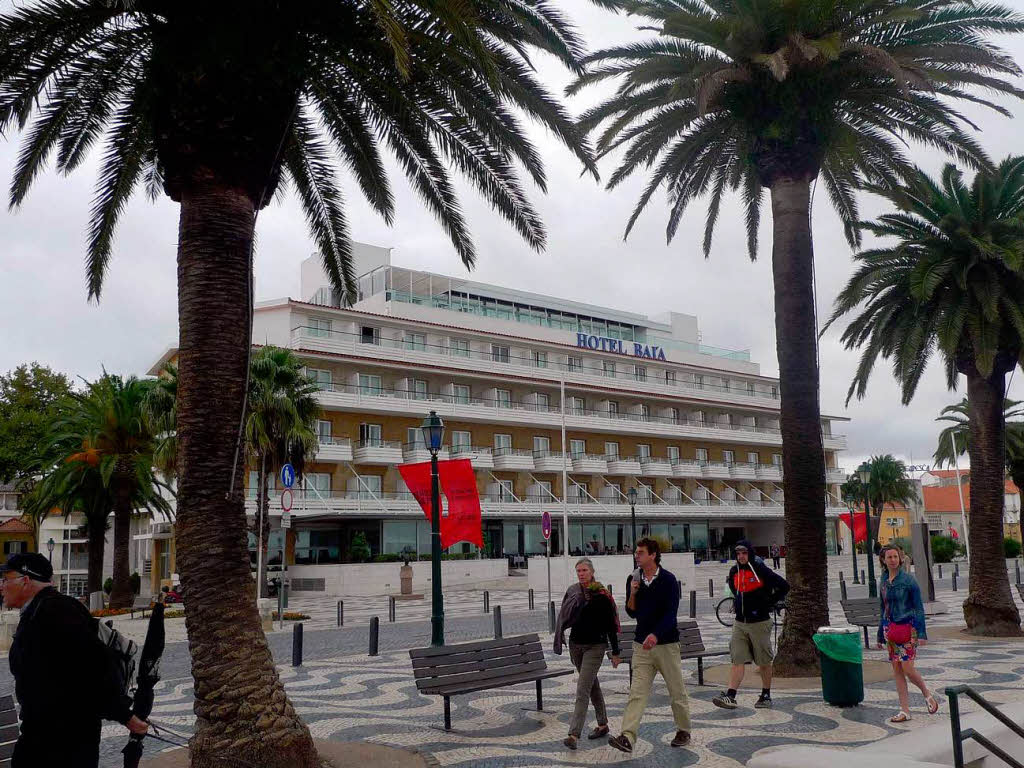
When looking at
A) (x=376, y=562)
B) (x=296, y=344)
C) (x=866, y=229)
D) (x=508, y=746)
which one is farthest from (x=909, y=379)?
(x=296, y=344)

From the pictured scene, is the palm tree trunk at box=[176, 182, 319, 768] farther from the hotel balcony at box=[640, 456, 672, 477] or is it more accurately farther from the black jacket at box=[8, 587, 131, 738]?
the hotel balcony at box=[640, 456, 672, 477]

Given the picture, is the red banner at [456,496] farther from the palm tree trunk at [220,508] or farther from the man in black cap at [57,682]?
the man in black cap at [57,682]

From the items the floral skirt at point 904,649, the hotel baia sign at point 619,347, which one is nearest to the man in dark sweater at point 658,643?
the floral skirt at point 904,649

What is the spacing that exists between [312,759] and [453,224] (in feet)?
25.7

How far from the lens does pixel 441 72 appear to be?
10.1 metres

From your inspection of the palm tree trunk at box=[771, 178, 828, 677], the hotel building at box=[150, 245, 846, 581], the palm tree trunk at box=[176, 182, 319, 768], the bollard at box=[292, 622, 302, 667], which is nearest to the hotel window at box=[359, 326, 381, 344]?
the hotel building at box=[150, 245, 846, 581]

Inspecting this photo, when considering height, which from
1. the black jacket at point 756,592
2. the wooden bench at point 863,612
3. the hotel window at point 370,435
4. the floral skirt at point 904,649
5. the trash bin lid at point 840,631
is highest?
the hotel window at point 370,435

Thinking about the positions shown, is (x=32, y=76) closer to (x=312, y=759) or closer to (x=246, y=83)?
(x=246, y=83)

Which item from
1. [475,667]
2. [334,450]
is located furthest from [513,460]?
[475,667]

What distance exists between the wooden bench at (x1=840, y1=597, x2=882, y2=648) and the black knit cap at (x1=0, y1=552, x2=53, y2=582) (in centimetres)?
1376

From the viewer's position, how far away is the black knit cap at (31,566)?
199 inches

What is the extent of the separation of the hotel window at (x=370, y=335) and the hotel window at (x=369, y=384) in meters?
2.09

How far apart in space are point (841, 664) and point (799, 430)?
159 inches

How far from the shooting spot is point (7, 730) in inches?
230
